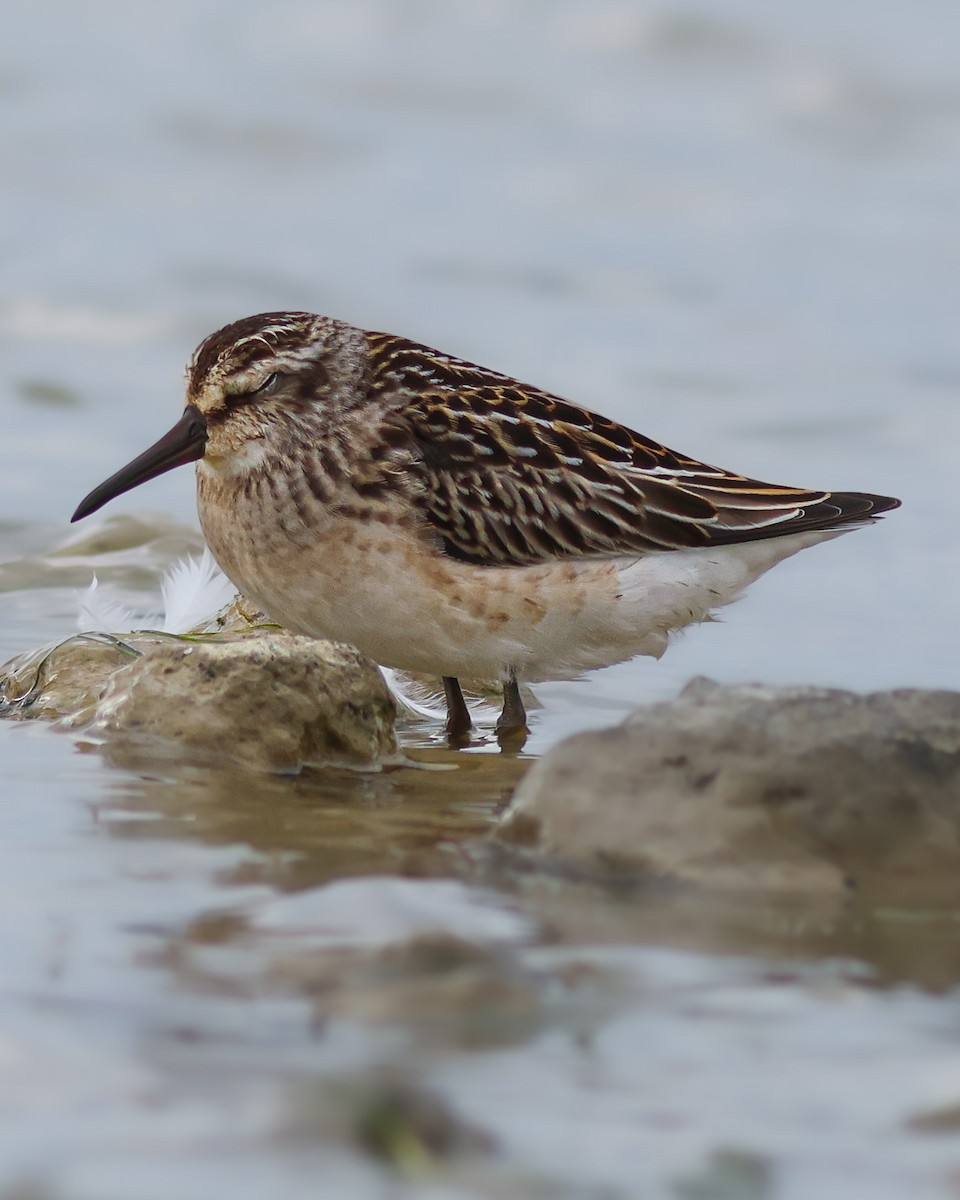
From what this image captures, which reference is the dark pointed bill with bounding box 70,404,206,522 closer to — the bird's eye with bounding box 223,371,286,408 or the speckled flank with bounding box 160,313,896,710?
the speckled flank with bounding box 160,313,896,710

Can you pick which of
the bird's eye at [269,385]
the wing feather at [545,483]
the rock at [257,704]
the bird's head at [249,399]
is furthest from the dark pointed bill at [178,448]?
the rock at [257,704]

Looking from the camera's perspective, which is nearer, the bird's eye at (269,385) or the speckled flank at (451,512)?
the speckled flank at (451,512)

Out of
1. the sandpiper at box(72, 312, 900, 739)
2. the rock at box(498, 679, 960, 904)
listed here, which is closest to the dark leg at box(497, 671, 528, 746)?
the sandpiper at box(72, 312, 900, 739)

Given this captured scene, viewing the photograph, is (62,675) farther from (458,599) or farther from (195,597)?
(458,599)

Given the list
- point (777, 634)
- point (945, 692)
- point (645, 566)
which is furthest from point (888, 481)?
point (945, 692)

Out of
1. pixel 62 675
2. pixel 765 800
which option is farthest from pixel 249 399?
pixel 765 800

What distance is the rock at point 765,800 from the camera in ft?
18.5

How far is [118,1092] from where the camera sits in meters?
4.20

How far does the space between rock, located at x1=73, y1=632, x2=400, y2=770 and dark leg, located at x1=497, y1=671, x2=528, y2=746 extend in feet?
2.88

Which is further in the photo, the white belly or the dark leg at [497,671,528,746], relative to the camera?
the dark leg at [497,671,528,746]

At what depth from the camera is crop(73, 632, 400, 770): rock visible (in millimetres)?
7734

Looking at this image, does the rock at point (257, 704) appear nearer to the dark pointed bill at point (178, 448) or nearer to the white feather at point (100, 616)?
the dark pointed bill at point (178, 448)

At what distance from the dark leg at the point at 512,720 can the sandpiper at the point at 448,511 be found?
1 cm

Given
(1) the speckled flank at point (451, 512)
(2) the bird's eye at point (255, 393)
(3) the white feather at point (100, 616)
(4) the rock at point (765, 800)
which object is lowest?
(4) the rock at point (765, 800)
